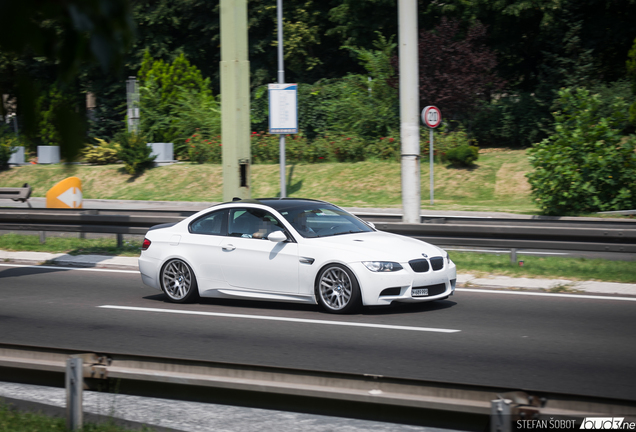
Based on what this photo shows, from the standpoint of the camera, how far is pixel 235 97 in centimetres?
1340

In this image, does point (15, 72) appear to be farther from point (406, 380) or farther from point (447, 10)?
point (447, 10)

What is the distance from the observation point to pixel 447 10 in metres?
37.2

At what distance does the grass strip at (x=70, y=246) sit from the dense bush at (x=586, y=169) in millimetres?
11744

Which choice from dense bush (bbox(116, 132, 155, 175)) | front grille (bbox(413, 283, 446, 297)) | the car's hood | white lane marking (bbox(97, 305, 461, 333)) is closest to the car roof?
the car's hood

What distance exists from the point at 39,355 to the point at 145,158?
28715 millimetres

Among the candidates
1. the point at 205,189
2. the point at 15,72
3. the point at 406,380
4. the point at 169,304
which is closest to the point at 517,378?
the point at 406,380

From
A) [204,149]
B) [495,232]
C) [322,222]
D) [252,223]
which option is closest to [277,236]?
[252,223]

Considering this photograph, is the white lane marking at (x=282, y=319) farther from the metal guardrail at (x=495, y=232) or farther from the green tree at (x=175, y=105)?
the green tree at (x=175, y=105)

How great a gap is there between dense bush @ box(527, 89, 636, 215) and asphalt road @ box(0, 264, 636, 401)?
11.5 metres

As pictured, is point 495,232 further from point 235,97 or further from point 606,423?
point 606,423

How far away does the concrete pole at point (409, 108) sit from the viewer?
13695 millimetres

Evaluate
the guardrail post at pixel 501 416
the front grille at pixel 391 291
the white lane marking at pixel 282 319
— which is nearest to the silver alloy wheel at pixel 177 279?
the white lane marking at pixel 282 319

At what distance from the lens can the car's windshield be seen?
9.67 m

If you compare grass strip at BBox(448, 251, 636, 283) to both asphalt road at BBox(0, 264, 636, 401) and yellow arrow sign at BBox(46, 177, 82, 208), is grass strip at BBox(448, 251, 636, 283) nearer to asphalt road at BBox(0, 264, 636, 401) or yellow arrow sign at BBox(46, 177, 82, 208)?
asphalt road at BBox(0, 264, 636, 401)
